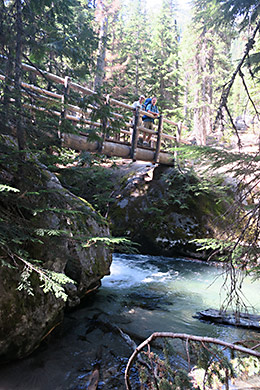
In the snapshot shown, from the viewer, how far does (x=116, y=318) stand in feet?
15.8

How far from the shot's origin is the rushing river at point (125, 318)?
3164 millimetres

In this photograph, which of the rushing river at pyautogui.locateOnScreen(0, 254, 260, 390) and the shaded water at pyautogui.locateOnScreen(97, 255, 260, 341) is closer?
the rushing river at pyautogui.locateOnScreen(0, 254, 260, 390)

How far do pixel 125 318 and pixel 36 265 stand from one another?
235cm


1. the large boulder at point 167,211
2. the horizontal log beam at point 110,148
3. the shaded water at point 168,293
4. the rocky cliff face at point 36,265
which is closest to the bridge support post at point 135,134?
the horizontal log beam at point 110,148

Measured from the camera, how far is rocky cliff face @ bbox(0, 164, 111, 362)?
10.5 feet

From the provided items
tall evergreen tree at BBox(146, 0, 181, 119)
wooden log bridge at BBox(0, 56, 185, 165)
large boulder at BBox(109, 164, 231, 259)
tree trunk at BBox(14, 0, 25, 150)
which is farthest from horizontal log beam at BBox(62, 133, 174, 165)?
tall evergreen tree at BBox(146, 0, 181, 119)

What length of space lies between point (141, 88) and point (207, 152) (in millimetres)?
22831

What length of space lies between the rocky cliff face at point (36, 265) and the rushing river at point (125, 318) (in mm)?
285

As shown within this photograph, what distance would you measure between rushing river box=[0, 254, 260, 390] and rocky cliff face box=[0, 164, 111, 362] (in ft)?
0.94

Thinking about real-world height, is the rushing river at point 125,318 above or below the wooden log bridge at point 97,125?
below

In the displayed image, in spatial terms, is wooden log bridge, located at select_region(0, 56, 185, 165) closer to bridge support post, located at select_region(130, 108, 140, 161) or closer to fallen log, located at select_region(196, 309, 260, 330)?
bridge support post, located at select_region(130, 108, 140, 161)

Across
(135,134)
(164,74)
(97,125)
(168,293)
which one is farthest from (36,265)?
(164,74)

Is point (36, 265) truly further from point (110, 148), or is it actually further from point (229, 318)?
point (110, 148)

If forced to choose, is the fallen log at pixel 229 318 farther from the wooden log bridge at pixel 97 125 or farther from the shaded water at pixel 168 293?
the wooden log bridge at pixel 97 125
